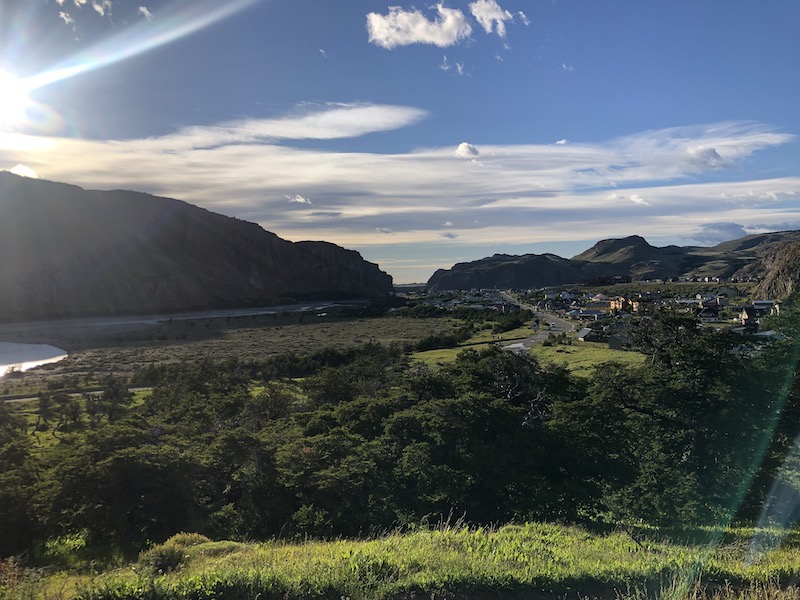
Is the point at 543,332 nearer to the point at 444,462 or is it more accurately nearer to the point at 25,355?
the point at 444,462

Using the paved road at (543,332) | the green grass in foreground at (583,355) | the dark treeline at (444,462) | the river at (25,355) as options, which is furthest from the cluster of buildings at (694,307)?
the river at (25,355)

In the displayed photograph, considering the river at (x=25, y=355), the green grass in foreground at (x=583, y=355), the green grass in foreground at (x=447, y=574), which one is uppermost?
the green grass in foreground at (x=447, y=574)

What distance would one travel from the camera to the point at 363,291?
625 feet

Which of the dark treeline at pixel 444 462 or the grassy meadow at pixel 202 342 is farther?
the grassy meadow at pixel 202 342

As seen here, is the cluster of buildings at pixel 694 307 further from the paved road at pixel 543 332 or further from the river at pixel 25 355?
the river at pixel 25 355

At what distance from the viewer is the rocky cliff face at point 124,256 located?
105m

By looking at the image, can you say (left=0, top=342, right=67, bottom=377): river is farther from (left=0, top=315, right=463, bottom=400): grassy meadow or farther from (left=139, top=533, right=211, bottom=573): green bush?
(left=139, top=533, right=211, bottom=573): green bush

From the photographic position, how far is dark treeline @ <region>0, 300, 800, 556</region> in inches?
Answer: 486

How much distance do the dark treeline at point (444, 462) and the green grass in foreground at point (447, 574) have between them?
4.16 m

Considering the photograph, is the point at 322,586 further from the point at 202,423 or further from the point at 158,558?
the point at 202,423

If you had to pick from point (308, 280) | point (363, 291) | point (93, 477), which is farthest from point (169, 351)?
point (363, 291)

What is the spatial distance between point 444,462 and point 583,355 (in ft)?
105

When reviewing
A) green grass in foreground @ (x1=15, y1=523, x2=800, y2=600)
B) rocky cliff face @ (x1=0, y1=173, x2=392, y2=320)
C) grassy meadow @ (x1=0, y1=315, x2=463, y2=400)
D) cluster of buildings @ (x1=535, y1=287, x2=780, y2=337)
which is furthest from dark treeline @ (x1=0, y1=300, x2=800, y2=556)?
rocky cliff face @ (x1=0, y1=173, x2=392, y2=320)

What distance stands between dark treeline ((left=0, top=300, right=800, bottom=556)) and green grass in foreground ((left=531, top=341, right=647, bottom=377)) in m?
15.3
